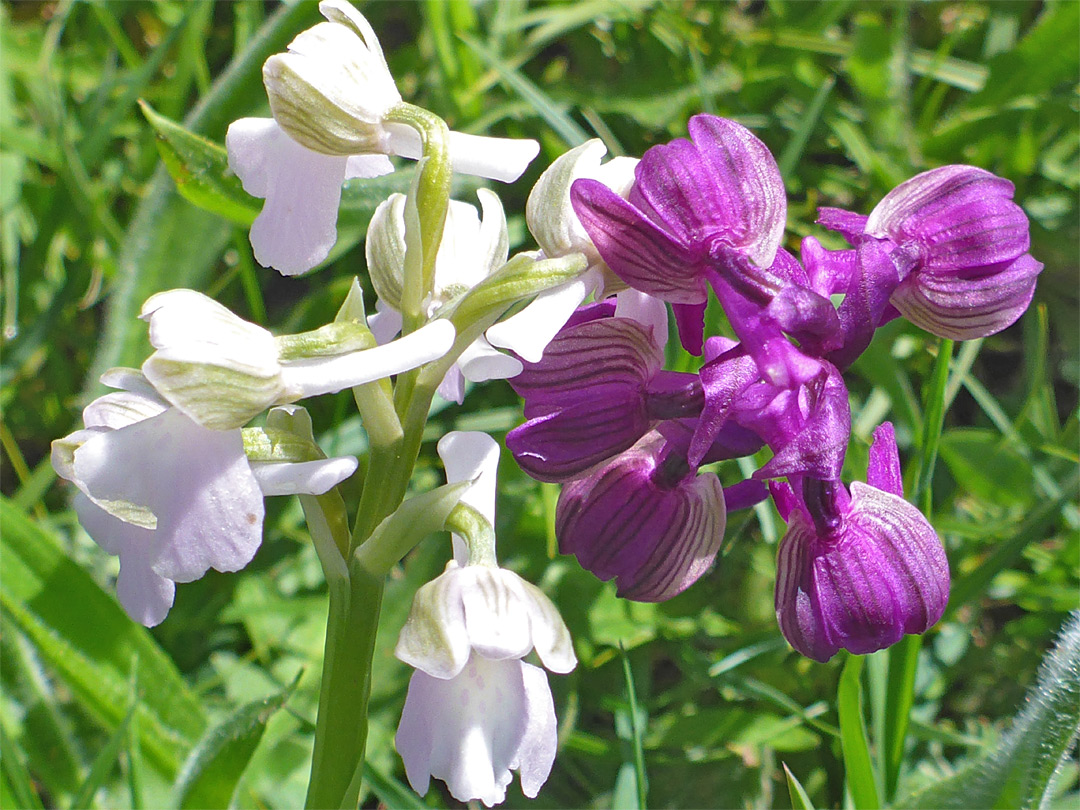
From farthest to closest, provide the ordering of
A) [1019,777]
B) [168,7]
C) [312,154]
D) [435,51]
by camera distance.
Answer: [168,7], [435,51], [1019,777], [312,154]

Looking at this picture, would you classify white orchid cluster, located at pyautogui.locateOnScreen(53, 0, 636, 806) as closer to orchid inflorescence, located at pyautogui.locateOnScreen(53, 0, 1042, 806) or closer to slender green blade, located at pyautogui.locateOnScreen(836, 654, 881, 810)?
orchid inflorescence, located at pyautogui.locateOnScreen(53, 0, 1042, 806)

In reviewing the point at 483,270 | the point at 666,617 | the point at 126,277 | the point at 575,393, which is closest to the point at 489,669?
the point at 575,393

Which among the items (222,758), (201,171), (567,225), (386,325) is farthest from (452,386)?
(201,171)

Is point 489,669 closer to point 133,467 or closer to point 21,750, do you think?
point 133,467

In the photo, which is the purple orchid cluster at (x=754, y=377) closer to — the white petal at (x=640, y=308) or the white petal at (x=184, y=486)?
the white petal at (x=640, y=308)

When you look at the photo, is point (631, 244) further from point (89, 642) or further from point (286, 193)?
point (89, 642)

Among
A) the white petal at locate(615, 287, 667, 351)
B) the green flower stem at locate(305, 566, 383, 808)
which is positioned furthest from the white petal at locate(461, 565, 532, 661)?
the white petal at locate(615, 287, 667, 351)

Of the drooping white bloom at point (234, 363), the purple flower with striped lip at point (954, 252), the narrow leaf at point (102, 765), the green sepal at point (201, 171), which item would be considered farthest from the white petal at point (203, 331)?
the green sepal at point (201, 171)
